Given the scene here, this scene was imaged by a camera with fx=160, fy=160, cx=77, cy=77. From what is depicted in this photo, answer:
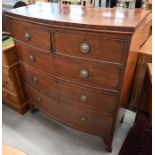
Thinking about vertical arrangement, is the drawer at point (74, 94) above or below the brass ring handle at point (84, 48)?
below

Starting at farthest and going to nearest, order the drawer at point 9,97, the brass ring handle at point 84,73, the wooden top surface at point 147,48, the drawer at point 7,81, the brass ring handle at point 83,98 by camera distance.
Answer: the drawer at point 9,97, the drawer at point 7,81, the wooden top surface at point 147,48, the brass ring handle at point 83,98, the brass ring handle at point 84,73

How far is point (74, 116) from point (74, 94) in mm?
243

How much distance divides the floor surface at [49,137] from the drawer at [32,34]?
907 mm

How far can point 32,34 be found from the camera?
115cm

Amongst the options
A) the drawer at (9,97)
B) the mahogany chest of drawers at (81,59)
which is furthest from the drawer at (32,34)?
the drawer at (9,97)

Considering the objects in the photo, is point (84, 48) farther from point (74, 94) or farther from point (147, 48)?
point (147, 48)

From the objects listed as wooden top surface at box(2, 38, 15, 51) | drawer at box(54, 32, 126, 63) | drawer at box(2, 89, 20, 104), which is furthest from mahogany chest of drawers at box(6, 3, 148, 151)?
drawer at box(2, 89, 20, 104)

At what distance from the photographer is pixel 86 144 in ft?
4.91

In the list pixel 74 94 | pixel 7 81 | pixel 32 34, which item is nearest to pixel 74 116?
pixel 74 94

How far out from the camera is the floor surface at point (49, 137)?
145cm

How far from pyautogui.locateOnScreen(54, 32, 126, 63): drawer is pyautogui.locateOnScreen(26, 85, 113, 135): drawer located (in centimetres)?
48

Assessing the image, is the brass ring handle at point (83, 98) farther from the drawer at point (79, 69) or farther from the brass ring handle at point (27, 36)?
the brass ring handle at point (27, 36)

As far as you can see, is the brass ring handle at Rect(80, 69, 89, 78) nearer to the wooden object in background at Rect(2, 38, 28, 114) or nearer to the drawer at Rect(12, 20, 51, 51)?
the drawer at Rect(12, 20, 51, 51)

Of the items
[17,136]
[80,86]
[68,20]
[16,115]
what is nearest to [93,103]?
[80,86]
